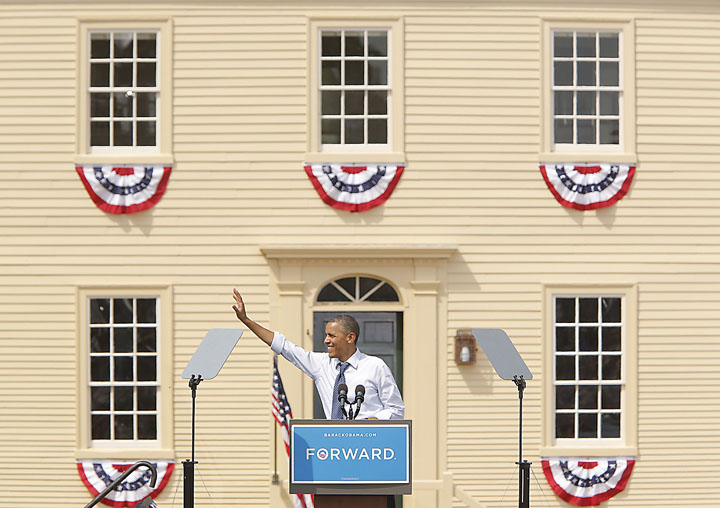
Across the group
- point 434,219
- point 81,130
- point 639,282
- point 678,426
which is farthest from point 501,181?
point 81,130

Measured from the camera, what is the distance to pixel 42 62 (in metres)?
10.9

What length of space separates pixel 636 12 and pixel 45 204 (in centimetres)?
707

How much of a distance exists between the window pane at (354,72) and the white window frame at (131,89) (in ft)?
6.57

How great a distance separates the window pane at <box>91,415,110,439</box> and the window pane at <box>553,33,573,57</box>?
6637 millimetres

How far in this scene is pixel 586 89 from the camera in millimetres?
11102

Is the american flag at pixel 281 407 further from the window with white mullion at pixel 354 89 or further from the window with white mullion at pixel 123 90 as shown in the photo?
the window with white mullion at pixel 123 90

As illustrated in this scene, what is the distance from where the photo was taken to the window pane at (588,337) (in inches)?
436

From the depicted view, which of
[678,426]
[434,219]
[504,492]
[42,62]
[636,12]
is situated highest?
[636,12]

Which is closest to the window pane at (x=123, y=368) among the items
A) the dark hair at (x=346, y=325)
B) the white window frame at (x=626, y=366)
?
the dark hair at (x=346, y=325)

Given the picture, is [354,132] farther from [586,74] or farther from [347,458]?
[347,458]

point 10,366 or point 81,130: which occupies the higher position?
point 81,130

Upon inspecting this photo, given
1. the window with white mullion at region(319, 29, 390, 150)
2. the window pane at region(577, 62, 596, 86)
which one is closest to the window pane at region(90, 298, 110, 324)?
the window with white mullion at region(319, 29, 390, 150)

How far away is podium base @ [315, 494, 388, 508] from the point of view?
6.74m

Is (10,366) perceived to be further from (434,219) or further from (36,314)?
(434,219)
